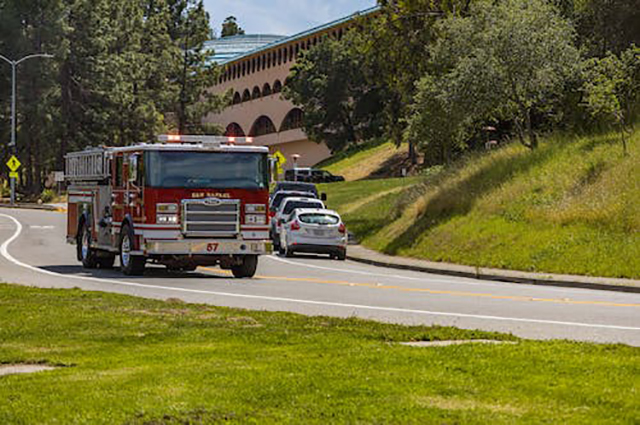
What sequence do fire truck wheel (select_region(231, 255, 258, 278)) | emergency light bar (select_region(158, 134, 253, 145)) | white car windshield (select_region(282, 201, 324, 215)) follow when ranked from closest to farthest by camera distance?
emergency light bar (select_region(158, 134, 253, 145)) < fire truck wheel (select_region(231, 255, 258, 278)) < white car windshield (select_region(282, 201, 324, 215))

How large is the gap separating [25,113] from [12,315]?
256ft

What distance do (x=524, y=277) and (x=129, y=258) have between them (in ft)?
29.2

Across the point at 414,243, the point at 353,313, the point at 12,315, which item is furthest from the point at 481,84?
the point at 12,315

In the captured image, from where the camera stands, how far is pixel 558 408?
788 cm

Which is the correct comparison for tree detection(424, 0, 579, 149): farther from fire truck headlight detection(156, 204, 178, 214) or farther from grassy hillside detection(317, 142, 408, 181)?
grassy hillside detection(317, 142, 408, 181)

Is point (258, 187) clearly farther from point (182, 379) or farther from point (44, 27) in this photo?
point (44, 27)

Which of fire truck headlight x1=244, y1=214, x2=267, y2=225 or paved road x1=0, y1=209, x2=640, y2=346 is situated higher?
fire truck headlight x1=244, y1=214, x2=267, y2=225

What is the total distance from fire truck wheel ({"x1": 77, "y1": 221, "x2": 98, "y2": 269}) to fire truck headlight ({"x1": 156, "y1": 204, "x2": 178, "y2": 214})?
13.8 ft

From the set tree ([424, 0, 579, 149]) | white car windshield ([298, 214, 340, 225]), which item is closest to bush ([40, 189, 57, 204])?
white car windshield ([298, 214, 340, 225])

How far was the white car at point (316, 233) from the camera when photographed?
1406 inches

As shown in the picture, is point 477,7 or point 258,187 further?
point 477,7

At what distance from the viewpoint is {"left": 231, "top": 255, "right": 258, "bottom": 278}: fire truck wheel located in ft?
84.4

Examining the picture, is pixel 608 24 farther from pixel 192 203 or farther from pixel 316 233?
pixel 192 203

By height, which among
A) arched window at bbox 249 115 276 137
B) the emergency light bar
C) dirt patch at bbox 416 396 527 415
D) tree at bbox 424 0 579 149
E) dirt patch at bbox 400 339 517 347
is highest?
arched window at bbox 249 115 276 137
